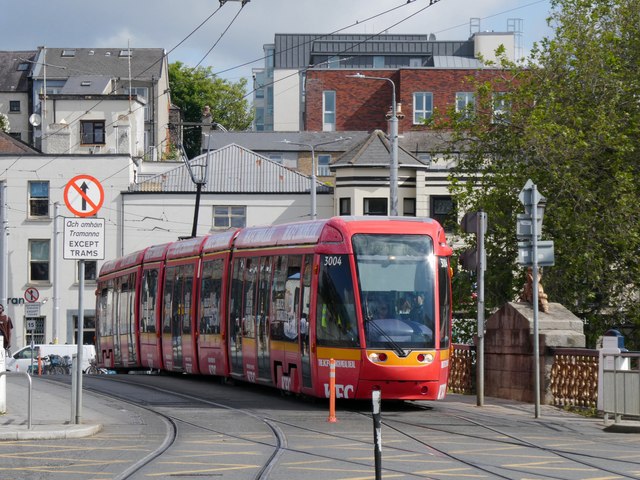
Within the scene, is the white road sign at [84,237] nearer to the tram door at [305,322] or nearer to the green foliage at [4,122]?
the tram door at [305,322]

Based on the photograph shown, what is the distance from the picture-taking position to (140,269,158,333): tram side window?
102 feet

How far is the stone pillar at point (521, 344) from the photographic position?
21906mm

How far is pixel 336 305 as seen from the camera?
65.7ft

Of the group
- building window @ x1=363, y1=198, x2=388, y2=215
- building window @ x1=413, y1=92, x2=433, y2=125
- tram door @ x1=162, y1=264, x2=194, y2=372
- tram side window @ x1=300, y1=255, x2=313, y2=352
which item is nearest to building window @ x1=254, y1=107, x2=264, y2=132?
building window @ x1=413, y1=92, x2=433, y2=125

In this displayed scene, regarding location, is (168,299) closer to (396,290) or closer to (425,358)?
(396,290)

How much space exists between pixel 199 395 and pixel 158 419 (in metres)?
4.94

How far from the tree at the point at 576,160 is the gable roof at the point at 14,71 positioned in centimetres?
6979

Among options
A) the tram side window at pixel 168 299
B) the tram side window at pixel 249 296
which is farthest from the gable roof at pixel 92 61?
the tram side window at pixel 249 296

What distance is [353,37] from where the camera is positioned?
103 meters

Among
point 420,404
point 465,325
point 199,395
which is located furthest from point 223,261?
point 465,325

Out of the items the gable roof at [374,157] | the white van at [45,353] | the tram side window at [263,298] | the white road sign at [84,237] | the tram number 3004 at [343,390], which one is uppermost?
the gable roof at [374,157]

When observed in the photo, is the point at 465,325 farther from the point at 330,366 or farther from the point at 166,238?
the point at 166,238

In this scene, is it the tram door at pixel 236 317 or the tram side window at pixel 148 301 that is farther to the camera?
the tram side window at pixel 148 301

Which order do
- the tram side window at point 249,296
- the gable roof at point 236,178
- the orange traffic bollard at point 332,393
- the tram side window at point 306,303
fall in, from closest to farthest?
the orange traffic bollard at point 332,393 → the tram side window at point 306,303 → the tram side window at point 249,296 → the gable roof at point 236,178
